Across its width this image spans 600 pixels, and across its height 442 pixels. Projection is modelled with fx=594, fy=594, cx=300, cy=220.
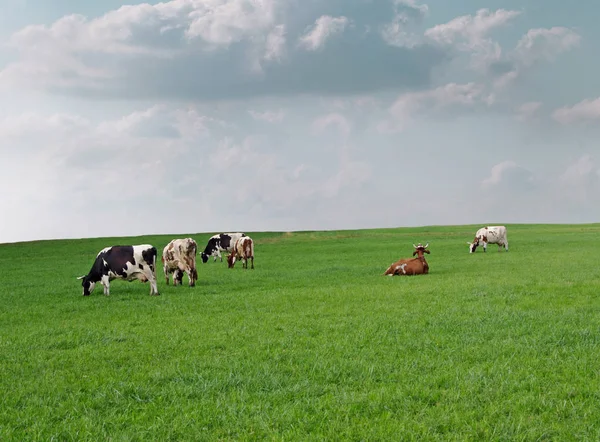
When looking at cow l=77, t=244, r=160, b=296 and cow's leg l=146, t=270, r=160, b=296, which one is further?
cow l=77, t=244, r=160, b=296

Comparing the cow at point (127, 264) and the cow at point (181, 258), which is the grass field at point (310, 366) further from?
the cow at point (181, 258)

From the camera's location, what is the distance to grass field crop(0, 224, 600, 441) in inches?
286

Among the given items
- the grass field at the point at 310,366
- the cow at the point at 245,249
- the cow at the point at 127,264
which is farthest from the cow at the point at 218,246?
the grass field at the point at 310,366

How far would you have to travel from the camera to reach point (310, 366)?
32.0ft

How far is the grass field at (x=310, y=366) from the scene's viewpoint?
286 inches

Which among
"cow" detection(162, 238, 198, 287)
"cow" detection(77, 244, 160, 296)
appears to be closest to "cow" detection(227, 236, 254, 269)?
"cow" detection(162, 238, 198, 287)

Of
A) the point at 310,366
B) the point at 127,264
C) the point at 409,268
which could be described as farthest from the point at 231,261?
the point at 310,366

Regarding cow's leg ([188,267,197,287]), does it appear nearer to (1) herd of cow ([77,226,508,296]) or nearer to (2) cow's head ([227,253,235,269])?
(1) herd of cow ([77,226,508,296])

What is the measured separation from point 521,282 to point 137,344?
48.4 ft

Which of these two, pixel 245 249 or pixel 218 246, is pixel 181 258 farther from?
pixel 218 246

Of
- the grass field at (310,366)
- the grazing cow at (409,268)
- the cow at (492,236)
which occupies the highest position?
the cow at (492,236)

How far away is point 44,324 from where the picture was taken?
616 inches

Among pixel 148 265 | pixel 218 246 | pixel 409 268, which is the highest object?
pixel 218 246

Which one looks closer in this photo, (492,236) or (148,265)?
(148,265)
